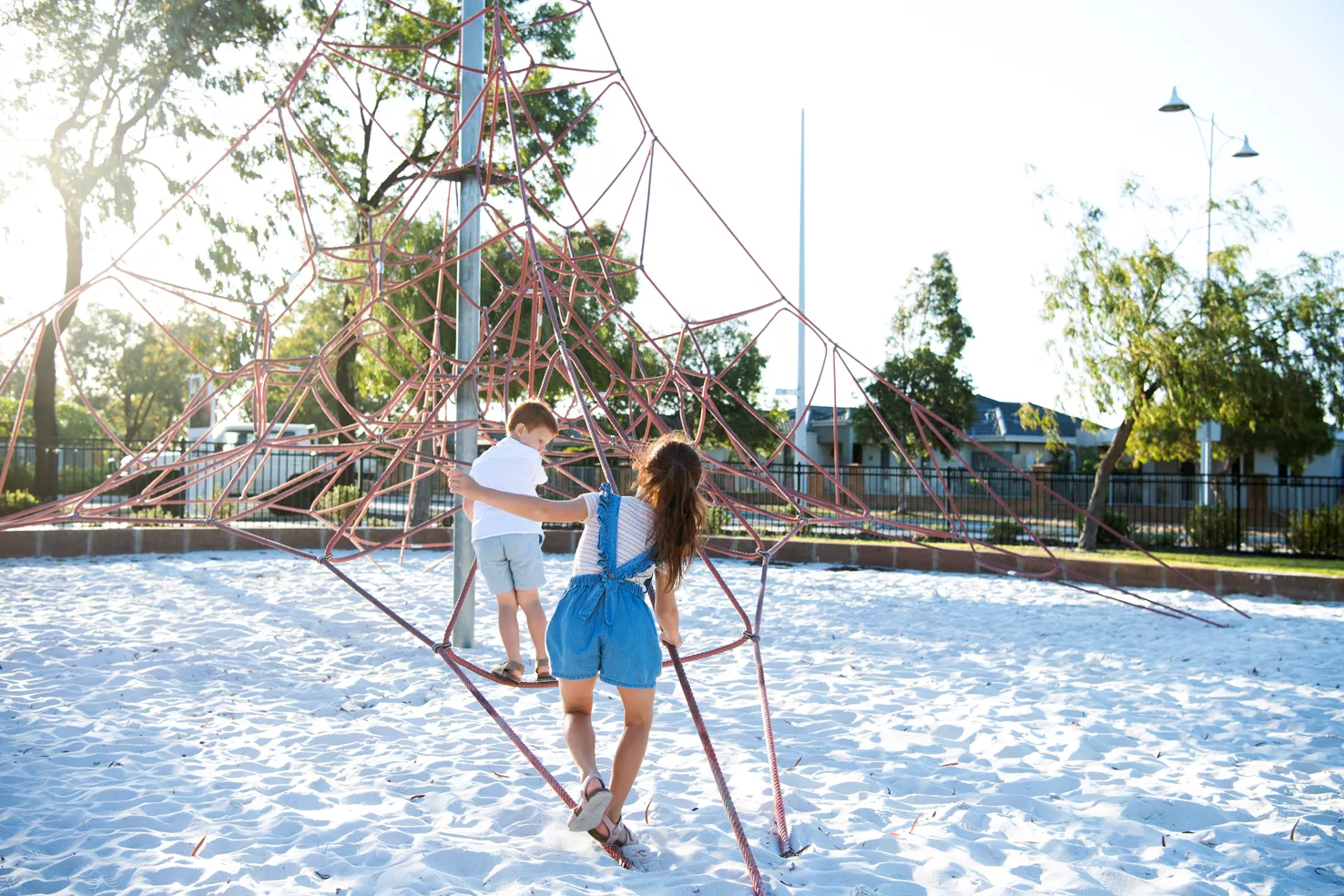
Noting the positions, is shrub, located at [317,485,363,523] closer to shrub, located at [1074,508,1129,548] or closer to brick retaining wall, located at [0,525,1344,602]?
brick retaining wall, located at [0,525,1344,602]

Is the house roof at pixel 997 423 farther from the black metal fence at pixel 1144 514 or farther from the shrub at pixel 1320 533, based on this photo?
the shrub at pixel 1320 533

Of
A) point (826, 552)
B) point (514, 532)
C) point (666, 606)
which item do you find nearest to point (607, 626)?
point (666, 606)

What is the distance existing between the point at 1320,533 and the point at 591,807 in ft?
38.2

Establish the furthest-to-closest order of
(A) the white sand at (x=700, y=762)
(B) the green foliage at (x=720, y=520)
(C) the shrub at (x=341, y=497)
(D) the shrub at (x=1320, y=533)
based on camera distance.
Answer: (C) the shrub at (x=341, y=497)
(B) the green foliage at (x=720, y=520)
(D) the shrub at (x=1320, y=533)
(A) the white sand at (x=700, y=762)

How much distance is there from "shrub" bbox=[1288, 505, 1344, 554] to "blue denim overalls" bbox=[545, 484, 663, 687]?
11274mm

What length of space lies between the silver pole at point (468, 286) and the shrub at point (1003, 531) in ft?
28.8

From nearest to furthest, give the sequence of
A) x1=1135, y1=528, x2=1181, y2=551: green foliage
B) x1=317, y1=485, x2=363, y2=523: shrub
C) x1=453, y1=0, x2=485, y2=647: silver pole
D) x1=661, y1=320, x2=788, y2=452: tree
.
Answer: x1=453, y1=0, x2=485, y2=647: silver pole < x1=1135, y1=528, x2=1181, y2=551: green foliage < x1=317, y1=485, x2=363, y2=523: shrub < x1=661, y1=320, x2=788, y2=452: tree

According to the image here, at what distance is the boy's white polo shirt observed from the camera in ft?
13.0

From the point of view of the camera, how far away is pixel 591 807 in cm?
247

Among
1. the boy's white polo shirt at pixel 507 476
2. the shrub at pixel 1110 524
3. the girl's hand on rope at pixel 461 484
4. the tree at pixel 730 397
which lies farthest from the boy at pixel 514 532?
the tree at pixel 730 397

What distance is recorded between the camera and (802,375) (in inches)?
841

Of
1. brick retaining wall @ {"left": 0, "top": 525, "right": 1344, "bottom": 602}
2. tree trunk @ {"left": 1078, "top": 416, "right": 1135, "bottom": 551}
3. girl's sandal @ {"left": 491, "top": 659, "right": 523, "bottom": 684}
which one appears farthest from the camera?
tree trunk @ {"left": 1078, "top": 416, "right": 1135, "bottom": 551}

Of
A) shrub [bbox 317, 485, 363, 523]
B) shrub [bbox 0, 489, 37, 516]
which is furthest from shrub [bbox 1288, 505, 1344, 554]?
shrub [bbox 0, 489, 37, 516]

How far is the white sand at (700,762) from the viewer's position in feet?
8.48
